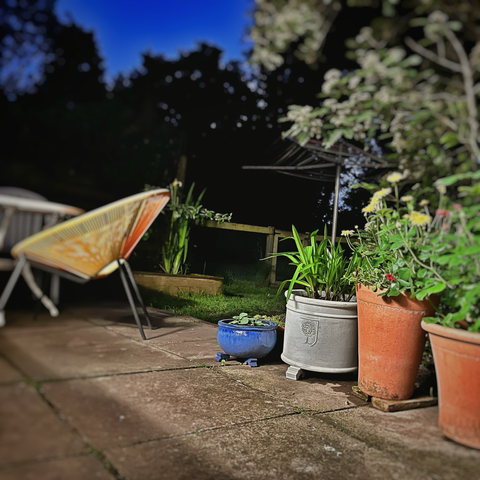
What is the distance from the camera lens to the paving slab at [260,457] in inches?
56.0

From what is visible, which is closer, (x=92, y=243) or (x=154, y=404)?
(x=92, y=243)

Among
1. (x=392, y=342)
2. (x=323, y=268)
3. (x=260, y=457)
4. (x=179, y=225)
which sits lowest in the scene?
(x=260, y=457)

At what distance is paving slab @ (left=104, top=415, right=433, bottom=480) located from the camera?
4.66 feet

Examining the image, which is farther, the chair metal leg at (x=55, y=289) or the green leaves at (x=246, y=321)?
the green leaves at (x=246, y=321)

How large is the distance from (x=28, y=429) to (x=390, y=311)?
175cm

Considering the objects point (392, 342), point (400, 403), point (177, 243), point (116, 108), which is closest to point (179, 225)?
point (177, 243)

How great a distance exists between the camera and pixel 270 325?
280 cm

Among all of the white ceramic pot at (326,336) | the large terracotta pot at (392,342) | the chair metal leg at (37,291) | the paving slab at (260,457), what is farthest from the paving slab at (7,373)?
the white ceramic pot at (326,336)

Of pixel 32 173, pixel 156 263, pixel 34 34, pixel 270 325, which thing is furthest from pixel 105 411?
pixel 270 325

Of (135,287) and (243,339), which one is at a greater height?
(135,287)

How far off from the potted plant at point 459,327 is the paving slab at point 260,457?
230 millimetres

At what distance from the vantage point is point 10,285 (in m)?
0.95

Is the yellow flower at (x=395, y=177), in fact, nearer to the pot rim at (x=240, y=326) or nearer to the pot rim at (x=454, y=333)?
the pot rim at (x=454, y=333)

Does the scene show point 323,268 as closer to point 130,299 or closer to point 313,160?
point 313,160
